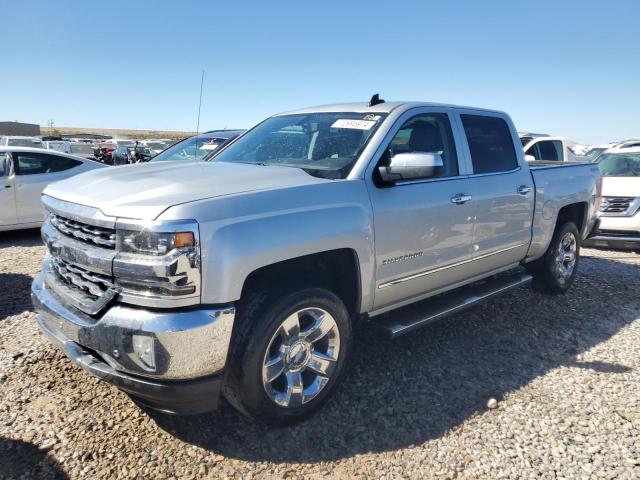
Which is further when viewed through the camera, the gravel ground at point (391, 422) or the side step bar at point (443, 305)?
the side step bar at point (443, 305)

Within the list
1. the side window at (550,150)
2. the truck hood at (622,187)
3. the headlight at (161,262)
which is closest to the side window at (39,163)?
the headlight at (161,262)

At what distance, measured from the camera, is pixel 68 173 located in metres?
8.36

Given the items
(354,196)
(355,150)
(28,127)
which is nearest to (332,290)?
(354,196)

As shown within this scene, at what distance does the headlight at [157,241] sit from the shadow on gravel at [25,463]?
122 cm

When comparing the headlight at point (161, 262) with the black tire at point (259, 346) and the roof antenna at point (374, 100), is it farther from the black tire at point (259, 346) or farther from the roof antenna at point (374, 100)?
the roof antenna at point (374, 100)

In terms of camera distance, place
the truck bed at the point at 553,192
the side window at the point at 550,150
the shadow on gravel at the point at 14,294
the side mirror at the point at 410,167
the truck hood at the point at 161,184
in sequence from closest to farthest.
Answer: the truck hood at the point at 161,184
the side mirror at the point at 410,167
the shadow on gravel at the point at 14,294
the truck bed at the point at 553,192
the side window at the point at 550,150

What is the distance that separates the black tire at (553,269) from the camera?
520 cm

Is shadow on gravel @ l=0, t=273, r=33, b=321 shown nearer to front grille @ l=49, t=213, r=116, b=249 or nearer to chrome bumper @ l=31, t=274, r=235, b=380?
front grille @ l=49, t=213, r=116, b=249

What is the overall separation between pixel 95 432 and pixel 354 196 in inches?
80.6

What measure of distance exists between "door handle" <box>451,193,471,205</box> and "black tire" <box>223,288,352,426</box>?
1349 millimetres

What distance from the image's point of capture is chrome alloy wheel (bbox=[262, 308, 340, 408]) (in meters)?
2.74

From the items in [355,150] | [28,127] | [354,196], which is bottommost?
[28,127]

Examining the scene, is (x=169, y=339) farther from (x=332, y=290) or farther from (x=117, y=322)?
(x=332, y=290)

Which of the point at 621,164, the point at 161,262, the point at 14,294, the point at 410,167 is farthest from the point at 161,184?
the point at 621,164
